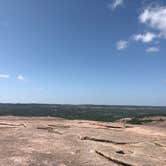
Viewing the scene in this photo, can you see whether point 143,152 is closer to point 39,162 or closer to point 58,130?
point 39,162

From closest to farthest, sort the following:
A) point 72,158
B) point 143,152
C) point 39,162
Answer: point 39,162, point 72,158, point 143,152

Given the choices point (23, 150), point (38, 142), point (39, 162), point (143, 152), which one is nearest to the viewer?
point (39, 162)

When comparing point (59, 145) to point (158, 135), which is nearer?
point (59, 145)

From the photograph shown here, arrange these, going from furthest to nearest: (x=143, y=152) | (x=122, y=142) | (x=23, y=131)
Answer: (x=23, y=131) → (x=122, y=142) → (x=143, y=152)

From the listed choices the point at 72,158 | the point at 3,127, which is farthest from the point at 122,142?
the point at 3,127

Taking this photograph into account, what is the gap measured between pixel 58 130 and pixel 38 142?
3803mm

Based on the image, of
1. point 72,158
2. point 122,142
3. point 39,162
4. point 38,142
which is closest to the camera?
point 39,162

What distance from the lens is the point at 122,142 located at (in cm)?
1324

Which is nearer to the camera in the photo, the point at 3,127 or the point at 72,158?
the point at 72,158

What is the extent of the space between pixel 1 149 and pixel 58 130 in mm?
5500

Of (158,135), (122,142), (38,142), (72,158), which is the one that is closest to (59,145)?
(38,142)

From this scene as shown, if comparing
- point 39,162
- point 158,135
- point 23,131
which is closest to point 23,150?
point 39,162

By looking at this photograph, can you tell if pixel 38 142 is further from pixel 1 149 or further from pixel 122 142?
pixel 122 142

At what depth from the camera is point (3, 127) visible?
52.5 ft
